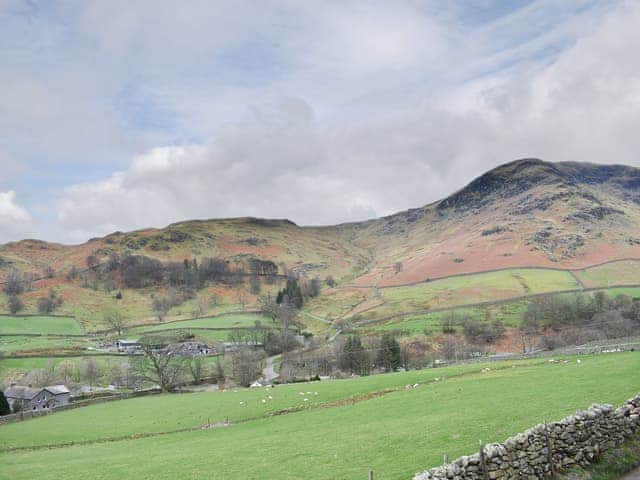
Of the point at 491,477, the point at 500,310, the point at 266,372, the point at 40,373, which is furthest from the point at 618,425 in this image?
the point at 500,310

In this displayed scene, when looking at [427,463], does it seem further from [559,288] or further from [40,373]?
[559,288]

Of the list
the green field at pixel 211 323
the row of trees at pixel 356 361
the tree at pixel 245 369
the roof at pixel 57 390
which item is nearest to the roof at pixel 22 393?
the roof at pixel 57 390

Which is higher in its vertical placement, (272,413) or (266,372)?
(272,413)

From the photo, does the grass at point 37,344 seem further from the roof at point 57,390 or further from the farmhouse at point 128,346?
the roof at point 57,390

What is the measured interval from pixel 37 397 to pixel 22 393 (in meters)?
4.13

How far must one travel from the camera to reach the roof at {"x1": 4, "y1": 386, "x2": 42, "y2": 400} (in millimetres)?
96188

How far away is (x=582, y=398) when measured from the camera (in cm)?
2953

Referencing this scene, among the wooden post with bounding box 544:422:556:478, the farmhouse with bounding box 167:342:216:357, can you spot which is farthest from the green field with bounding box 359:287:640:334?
the wooden post with bounding box 544:422:556:478

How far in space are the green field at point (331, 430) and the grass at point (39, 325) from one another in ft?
442

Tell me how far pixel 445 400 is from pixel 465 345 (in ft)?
316

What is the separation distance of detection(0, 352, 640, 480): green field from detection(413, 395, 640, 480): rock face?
11.4 ft

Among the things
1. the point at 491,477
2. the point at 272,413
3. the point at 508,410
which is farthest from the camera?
the point at 272,413

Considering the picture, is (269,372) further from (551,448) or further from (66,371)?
(551,448)

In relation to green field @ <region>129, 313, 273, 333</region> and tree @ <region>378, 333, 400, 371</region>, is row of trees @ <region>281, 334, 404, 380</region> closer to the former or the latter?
tree @ <region>378, 333, 400, 371</region>
